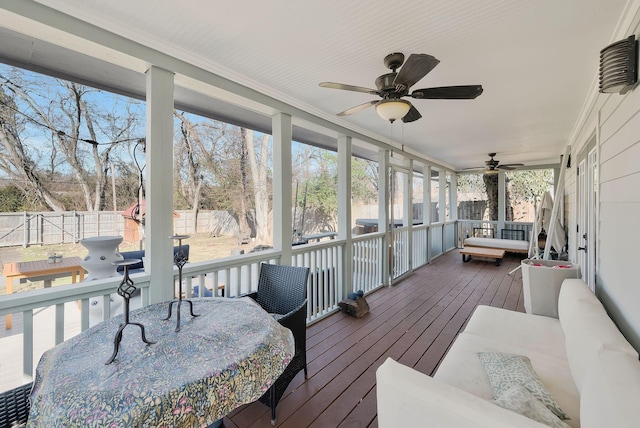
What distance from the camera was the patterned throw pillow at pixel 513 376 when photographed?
128 centimetres

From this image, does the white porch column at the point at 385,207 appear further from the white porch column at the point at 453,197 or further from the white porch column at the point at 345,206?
the white porch column at the point at 453,197

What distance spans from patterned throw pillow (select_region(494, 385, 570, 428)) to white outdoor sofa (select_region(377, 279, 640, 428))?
0.24 ft

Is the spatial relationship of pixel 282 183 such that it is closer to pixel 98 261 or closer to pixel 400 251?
pixel 98 261

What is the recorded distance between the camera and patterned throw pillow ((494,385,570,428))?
42.5 inches

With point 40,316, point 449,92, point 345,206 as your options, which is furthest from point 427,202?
point 40,316

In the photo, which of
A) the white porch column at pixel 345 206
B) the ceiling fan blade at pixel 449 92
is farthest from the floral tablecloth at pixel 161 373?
the white porch column at pixel 345 206

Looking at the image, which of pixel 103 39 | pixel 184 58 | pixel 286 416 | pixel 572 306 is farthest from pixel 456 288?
pixel 103 39

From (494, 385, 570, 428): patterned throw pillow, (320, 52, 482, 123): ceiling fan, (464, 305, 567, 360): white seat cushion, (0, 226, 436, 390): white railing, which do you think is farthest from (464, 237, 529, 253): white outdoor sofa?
(494, 385, 570, 428): patterned throw pillow

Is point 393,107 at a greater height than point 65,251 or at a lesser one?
greater

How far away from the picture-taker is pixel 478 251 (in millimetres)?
6746

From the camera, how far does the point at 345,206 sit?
13.0ft

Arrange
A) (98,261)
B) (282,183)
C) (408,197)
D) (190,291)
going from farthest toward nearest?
(408,197), (282,183), (190,291), (98,261)

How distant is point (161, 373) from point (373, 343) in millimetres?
2257

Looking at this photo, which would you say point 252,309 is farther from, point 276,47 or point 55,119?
point 55,119
